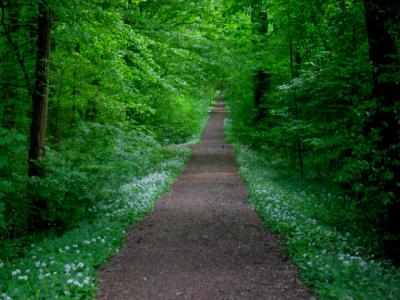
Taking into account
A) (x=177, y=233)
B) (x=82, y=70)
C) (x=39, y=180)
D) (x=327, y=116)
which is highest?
(x=82, y=70)

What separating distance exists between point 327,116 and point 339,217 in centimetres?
382

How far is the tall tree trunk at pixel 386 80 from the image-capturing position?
639cm

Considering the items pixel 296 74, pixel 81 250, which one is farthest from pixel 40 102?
pixel 296 74

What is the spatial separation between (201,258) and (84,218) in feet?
12.9

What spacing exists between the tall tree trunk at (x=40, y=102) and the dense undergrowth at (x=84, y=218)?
1.29 feet

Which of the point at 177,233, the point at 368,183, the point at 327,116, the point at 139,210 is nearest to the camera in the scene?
the point at 368,183

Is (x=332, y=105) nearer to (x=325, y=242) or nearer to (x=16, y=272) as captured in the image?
(x=325, y=242)

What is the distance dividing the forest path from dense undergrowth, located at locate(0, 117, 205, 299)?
37cm

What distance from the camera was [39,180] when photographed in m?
9.01

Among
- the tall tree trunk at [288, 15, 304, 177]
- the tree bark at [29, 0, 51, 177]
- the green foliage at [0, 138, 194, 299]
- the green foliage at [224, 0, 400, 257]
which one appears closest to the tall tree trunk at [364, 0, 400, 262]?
the green foliage at [224, 0, 400, 257]

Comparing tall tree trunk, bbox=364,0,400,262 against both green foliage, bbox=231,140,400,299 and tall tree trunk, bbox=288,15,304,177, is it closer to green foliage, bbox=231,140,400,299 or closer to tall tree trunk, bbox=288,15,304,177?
green foliage, bbox=231,140,400,299

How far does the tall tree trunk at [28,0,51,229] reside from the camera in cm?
942

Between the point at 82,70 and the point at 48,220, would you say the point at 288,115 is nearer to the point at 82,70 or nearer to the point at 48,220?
the point at 82,70

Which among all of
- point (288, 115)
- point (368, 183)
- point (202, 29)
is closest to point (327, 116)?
point (288, 115)
